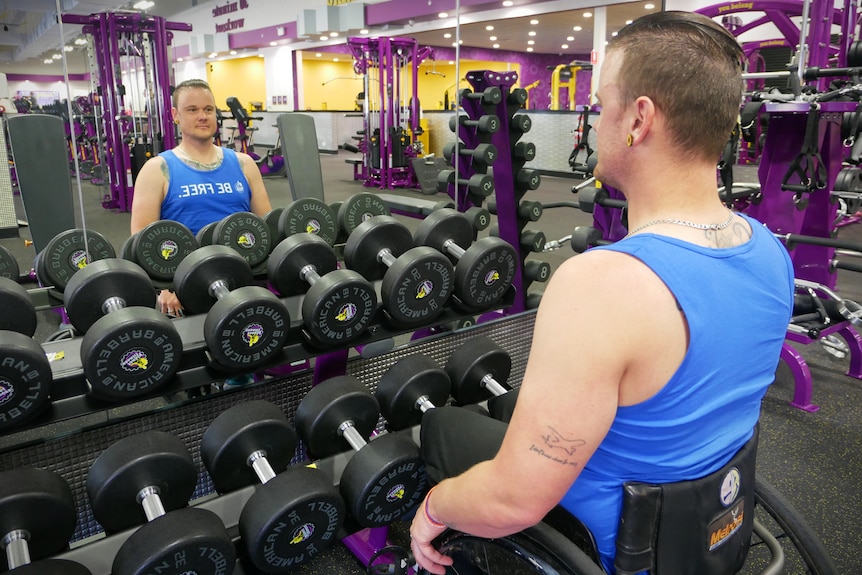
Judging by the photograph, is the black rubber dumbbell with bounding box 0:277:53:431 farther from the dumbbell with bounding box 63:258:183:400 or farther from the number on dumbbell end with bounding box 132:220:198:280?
the number on dumbbell end with bounding box 132:220:198:280

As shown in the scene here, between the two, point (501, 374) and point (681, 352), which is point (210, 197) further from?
point (681, 352)

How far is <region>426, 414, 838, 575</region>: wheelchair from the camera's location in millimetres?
787

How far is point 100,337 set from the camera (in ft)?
3.96

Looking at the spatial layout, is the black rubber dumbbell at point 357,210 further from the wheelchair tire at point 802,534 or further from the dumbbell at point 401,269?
the wheelchair tire at point 802,534

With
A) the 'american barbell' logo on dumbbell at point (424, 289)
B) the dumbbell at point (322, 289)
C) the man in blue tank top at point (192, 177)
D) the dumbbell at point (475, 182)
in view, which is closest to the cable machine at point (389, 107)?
the dumbbell at point (475, 182)

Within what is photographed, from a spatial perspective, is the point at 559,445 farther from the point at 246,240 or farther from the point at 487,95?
the point at 487,95

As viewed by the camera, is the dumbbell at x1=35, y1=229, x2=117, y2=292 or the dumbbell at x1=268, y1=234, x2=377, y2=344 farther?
the dumbbell at x1=35, y1=229, x2=117, y2=292

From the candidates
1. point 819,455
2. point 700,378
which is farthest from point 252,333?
point 819,455

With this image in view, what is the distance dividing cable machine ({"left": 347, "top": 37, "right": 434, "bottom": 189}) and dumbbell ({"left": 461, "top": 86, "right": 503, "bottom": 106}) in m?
5.44

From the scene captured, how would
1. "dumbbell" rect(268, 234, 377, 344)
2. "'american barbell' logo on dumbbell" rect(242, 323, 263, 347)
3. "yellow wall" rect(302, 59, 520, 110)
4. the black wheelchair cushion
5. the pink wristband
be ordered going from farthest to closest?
"yellow wall" rect(302, 59, 520, 110), "dumbbell" rect(268, 234, 377, 344), "'american barbell' logo on dumbbell" rect(242, 323, 263, 347), the pink wristband, the black wheelchair cushion

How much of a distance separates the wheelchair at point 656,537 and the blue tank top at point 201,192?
5.71 feet

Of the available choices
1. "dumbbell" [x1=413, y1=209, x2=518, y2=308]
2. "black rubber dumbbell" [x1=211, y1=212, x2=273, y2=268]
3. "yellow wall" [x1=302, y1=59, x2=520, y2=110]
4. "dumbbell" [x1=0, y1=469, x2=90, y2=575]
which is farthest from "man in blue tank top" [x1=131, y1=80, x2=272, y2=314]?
"yellow wall" [x1=302, y1=59, x2=520, y2=110]

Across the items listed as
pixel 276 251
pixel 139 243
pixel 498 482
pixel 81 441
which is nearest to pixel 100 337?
pixel 81 441

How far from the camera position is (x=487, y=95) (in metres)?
2.51
